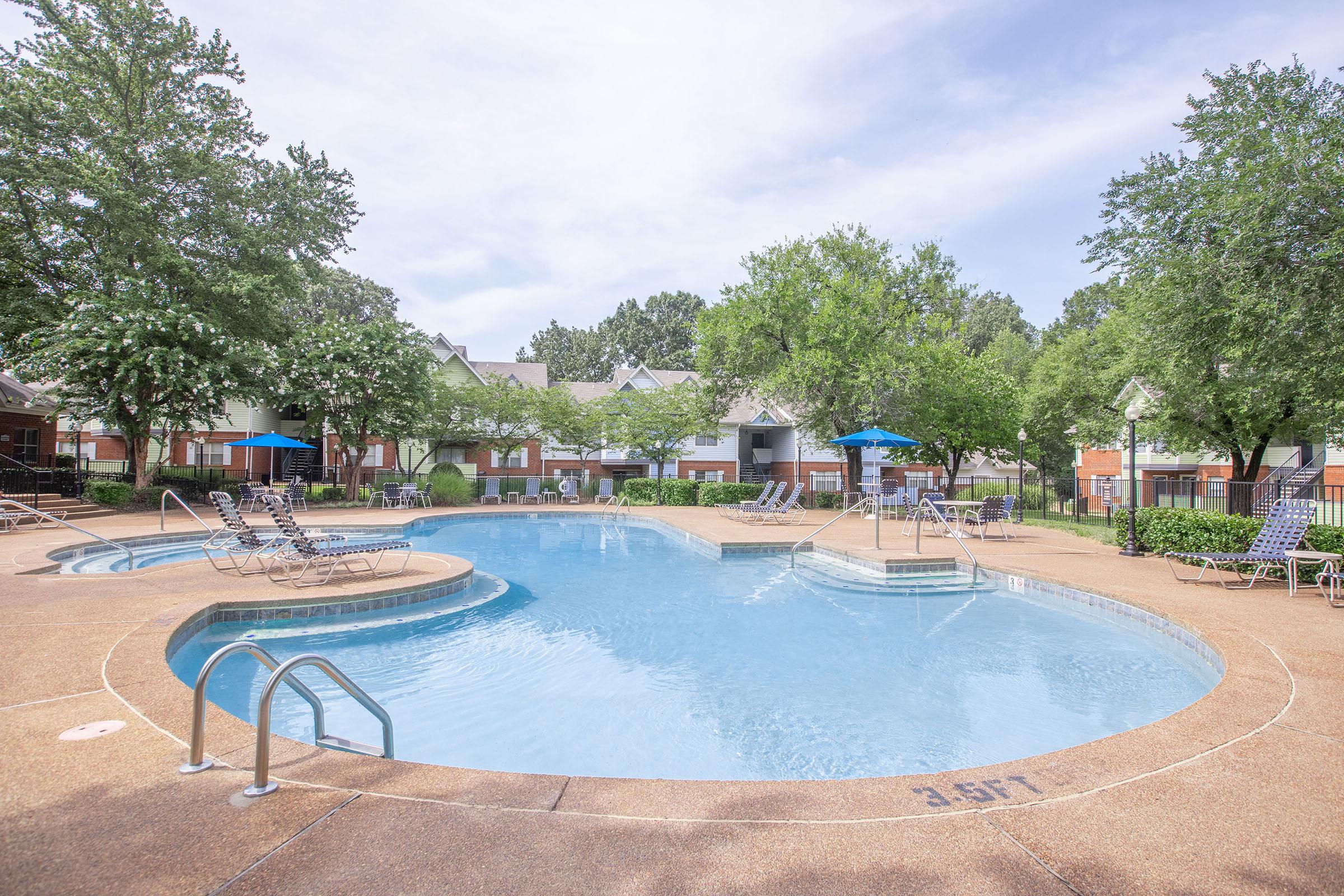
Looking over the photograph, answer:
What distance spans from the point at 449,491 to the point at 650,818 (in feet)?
76.1

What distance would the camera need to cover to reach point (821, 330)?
21750mm

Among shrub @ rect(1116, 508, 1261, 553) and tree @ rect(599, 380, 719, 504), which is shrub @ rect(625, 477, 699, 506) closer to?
tree @ rect(599, 380, 719, 504)

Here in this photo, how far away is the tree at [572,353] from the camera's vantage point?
62.2m

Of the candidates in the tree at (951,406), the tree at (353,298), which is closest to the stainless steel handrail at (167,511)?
the tree at (951,406)

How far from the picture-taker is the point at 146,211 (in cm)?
1881

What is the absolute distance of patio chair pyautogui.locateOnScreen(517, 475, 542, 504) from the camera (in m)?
25.6

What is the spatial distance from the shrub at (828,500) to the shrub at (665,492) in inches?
193

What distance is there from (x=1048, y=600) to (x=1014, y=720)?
455 centimetres

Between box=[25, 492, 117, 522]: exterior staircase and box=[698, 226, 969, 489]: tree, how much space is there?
749 inches

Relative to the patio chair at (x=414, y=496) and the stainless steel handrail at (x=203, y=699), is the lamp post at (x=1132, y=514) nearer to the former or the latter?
the stainless steel handrail at (x=203, y=699)

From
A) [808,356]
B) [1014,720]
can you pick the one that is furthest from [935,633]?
[808,356]

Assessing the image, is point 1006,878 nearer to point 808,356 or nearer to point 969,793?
point 969,793

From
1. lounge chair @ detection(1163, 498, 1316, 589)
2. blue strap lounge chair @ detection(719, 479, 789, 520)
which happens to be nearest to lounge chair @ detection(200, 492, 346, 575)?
blue strap lounge chair @ detection(719, 479, 789, 520)

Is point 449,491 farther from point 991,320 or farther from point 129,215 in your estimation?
point 991,320
